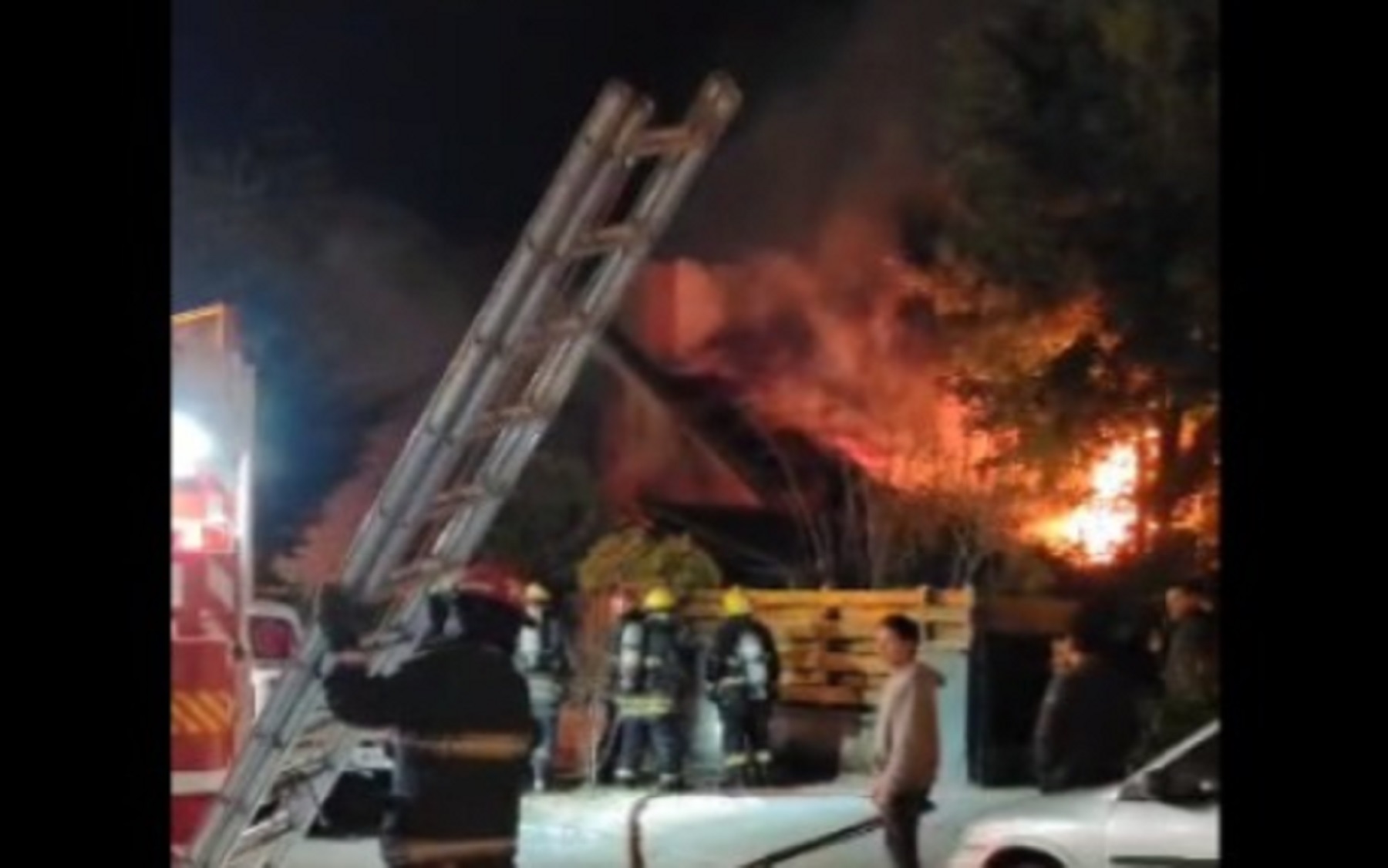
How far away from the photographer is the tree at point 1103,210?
2570 mm

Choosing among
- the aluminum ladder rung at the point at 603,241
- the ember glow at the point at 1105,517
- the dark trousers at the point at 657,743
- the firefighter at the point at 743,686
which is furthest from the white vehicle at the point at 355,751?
the ember glow at the point at 1105,517

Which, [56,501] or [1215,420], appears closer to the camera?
[1215,420]

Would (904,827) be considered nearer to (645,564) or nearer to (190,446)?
(645,564)

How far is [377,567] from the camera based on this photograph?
8.60ft

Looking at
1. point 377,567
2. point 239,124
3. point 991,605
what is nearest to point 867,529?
point 991,605

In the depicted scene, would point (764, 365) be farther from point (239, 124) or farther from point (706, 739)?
point (239, 124)

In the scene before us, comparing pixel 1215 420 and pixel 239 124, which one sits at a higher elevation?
pixel 239 124

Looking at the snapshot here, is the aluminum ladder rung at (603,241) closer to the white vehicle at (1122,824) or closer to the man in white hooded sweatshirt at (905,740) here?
the man in white hooded sweatshirt at (905,740)

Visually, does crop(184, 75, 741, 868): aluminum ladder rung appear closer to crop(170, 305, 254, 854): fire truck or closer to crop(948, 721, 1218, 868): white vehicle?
crop(170, 305, 254, 854): fire truck

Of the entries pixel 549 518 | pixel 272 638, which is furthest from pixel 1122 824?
pixel 272 638

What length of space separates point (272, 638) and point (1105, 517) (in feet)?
3.08

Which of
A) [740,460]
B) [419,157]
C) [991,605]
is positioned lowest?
[991,605]

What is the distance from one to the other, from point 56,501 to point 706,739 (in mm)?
828

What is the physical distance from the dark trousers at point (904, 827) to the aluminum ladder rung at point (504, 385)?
21.6 inches
